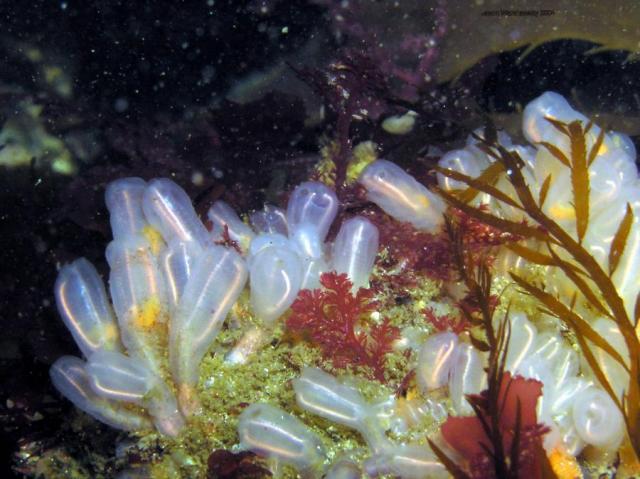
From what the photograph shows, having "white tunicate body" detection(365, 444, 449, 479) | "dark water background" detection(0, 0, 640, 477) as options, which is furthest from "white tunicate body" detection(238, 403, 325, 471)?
"dark water background" detection(0, 0, 640, 477)

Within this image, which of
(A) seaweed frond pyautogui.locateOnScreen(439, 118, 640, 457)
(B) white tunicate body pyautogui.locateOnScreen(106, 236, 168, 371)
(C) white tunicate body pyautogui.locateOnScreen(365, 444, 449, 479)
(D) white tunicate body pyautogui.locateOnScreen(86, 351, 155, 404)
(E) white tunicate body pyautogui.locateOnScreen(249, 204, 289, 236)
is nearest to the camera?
(C) white tunicate body pyautogui.locateOnScreen(365, 444, 449, 479)

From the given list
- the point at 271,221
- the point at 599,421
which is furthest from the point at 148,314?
the point at 599,421

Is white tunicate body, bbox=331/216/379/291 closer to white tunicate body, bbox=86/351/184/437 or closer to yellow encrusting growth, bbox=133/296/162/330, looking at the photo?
yellow encrusting growth, bbox=133/296/162/330

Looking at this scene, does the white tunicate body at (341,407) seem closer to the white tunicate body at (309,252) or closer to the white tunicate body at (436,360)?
the white tunicate body at (436,360)

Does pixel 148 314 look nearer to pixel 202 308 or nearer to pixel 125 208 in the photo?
pixel 202 308

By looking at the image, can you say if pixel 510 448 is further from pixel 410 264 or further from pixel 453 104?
pixel 453 104

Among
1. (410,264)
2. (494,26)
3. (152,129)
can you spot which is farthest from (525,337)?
(152,129)
